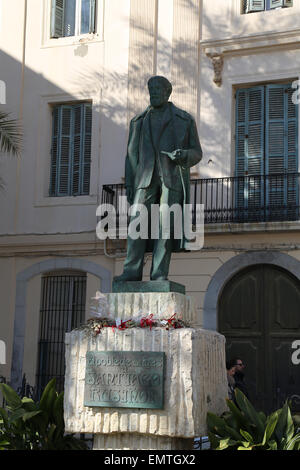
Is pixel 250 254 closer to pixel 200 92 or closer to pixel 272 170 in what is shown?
pixel 272 170

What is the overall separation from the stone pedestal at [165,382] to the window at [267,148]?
792cm

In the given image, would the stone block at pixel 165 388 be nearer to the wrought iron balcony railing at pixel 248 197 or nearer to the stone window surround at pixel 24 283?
the wrought iron balcony railing at pixel 248 197

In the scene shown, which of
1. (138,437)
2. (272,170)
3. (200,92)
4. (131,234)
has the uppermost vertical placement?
(200,92)

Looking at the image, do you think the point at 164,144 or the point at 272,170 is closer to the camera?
the point at 164,144

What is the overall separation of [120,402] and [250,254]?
828cm

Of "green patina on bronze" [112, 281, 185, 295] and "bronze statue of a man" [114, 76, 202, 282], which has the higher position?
"bronze statue of a man" [114, 76, 202, 282]

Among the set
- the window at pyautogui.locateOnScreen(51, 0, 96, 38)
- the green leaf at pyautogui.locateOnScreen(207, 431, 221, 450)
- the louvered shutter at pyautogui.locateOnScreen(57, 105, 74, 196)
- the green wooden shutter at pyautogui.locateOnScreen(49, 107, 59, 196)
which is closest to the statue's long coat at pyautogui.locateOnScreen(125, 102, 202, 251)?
the green leaf at pyautogui.locateOnScreen(207, 431, 221, 450)

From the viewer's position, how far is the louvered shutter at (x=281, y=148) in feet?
49.4

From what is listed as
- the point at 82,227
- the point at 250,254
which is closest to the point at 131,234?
the point at 250,254

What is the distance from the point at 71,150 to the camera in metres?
16.9

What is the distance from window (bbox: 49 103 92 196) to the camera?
1667 cm

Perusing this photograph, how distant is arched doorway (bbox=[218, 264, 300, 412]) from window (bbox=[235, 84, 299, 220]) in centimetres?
129

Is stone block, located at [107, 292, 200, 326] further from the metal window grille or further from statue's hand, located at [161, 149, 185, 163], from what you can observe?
the metal window grille

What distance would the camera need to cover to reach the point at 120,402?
277 inches
